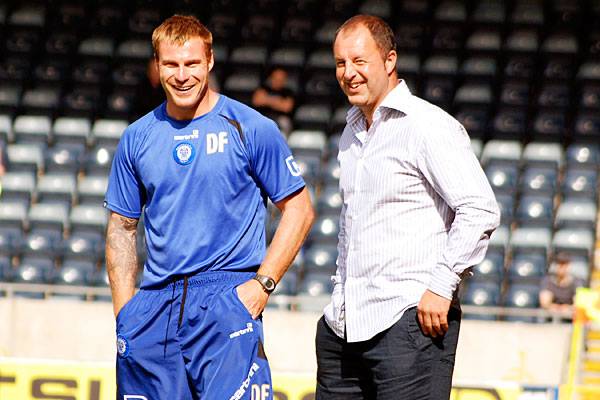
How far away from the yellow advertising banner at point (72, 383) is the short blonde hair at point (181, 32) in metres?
3.22

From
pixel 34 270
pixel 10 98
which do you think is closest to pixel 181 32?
pixel 34 270

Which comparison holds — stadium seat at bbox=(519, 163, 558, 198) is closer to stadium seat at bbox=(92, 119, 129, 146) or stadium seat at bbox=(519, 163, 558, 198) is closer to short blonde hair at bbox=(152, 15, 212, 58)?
stadium seat at bbox=(92, 119, 129, 146)

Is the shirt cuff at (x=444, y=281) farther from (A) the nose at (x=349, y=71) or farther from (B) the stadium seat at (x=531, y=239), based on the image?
(B) the stadium seat at (x=531, y=239)

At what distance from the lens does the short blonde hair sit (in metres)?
4.18

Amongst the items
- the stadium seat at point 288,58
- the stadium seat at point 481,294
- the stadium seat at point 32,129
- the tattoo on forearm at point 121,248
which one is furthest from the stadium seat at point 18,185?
the tattoo on forearm at point 121,248

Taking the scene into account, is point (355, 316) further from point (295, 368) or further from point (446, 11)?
point (446, 11)

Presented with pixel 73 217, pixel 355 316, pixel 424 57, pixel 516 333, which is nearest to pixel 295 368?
pixel 516 333

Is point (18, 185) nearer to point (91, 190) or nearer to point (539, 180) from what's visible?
point (91, 190)

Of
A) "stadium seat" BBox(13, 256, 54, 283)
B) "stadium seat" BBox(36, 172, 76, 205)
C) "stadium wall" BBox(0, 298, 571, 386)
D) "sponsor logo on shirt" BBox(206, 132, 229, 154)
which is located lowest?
"stadium wall" BBox(0, 298, 571, 386)

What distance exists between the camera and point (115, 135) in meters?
12.9

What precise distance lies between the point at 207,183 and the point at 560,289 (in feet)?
24.1

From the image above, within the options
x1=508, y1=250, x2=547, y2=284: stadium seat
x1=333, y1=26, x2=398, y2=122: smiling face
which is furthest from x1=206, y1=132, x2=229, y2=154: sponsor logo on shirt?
x1=508, y1=250, x2=547, y2=284: stadium seat

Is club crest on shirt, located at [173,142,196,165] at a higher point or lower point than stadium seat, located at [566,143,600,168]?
lower

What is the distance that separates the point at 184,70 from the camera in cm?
416
